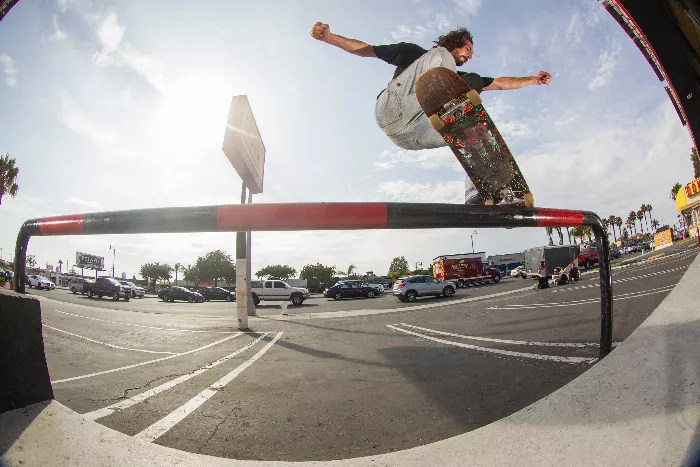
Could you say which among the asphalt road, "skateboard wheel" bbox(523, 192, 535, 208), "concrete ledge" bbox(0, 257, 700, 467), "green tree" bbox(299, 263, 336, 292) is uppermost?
"skateboard wheel" bbox(523, 192, 535, 208)

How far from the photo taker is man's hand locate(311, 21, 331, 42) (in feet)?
6.68

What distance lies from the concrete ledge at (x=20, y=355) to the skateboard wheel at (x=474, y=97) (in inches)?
101

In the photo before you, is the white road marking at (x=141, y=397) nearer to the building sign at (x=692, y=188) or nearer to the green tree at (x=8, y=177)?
the green tree at (x=8, y=177)

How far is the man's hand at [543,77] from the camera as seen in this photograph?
250cm

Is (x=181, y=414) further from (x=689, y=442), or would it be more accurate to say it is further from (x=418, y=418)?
(x=689, y=442)

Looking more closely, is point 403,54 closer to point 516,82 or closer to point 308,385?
point 516,82

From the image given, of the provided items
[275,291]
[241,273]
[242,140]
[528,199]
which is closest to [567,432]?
[528,199]

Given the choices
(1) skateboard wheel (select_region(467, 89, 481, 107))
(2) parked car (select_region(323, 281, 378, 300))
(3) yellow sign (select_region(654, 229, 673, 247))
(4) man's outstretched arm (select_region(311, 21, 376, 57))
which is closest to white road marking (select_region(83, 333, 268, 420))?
(4) man's outstretched arm (select_region(311, 21, 376, 57))

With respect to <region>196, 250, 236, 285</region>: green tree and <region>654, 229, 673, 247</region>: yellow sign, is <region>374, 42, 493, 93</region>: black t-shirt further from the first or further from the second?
<region>196, 250, 236, 285</region>: green tree

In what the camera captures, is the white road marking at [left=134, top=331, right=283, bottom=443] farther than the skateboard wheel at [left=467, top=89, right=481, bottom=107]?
No

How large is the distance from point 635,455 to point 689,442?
6.5 inches

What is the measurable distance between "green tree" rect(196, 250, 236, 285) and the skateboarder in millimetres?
50093

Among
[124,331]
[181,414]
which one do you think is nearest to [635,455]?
[181,414]

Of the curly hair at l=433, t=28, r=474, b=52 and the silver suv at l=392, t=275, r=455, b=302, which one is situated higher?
Answer: the curly hair at l=433, t=28, r=474, b=52
